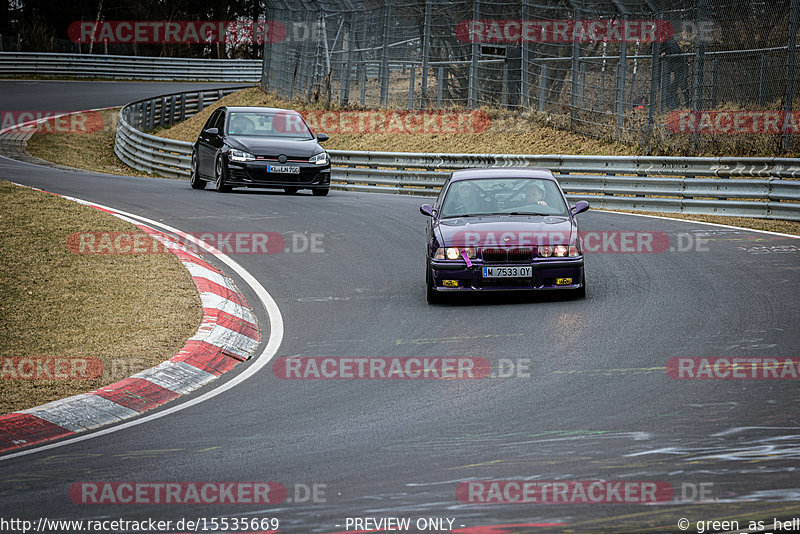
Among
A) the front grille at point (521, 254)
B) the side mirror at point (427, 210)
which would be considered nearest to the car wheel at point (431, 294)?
the front grille at point (521, 254)

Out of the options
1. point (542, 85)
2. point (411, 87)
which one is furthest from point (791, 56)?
point (411, 87)

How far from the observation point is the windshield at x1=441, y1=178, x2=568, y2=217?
11.4m

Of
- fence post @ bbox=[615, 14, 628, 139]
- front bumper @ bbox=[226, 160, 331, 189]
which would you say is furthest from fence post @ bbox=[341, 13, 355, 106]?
front bumper @ bbox=[226, 160, 331, 189]

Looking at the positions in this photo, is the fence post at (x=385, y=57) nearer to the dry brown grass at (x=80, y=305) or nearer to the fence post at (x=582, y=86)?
the fence post at (x=582, y=86)

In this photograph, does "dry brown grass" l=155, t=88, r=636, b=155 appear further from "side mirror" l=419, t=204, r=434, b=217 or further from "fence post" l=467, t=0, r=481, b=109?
"side mirror" l=419, t=204, r=434, b=217

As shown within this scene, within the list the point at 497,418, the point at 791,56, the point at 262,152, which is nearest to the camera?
the point at 497,418

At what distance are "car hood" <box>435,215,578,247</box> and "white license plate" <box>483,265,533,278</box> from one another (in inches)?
9.6

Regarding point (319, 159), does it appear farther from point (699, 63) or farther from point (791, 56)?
point (791, 56)

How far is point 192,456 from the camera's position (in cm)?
583

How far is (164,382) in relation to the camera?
25.4 feet

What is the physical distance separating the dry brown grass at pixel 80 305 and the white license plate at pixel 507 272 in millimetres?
2908

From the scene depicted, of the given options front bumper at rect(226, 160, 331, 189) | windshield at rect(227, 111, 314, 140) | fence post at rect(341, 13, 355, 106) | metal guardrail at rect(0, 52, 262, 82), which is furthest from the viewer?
metal guardrail at rect(0, 52, 262, 82)

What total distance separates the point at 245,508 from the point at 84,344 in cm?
425

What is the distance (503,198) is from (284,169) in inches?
347
